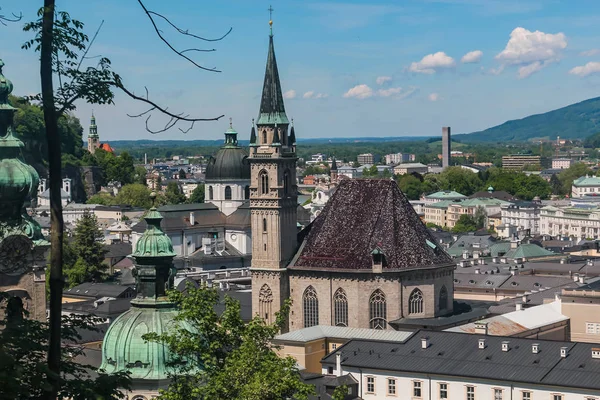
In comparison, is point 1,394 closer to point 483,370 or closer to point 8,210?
point 8,210

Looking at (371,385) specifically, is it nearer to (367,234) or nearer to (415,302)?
(415,302)

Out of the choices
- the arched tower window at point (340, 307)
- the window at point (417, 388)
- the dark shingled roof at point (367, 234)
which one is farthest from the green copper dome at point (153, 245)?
the arched tower window at point (340, 307)

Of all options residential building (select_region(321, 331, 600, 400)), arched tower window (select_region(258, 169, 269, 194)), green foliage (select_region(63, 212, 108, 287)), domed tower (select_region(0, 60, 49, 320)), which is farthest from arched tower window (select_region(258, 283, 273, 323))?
domed tower (select_region(0, 60, 49, 320))

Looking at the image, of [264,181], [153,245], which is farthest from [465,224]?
[153,245]

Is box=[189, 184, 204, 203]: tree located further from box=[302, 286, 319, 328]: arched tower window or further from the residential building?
the residential building

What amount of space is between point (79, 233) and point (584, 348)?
62801mm

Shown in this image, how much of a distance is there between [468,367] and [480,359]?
0.83 m

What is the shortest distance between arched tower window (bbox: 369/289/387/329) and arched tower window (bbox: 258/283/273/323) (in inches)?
229

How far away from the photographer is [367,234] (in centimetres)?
6962

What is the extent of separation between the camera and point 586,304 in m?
71.7

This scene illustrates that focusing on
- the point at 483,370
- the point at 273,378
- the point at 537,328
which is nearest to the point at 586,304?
the point at 537,328

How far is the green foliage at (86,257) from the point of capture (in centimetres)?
10275

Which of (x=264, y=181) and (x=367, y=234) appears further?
(x=264, y=181)

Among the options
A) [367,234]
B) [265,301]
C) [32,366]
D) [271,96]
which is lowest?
[265,301]
